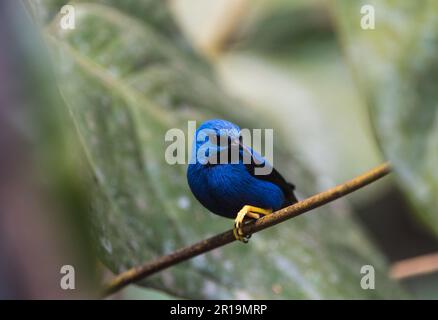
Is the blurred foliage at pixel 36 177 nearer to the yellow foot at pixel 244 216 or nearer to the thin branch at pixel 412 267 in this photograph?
the yellow foot at pixel 244 216

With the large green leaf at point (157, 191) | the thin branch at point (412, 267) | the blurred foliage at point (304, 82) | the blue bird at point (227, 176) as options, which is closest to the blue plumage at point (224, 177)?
the blue bird at point (227, 176)

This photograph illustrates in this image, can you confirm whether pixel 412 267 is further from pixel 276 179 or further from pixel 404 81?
pixel 276 179

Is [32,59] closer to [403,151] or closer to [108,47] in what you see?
[108,47]

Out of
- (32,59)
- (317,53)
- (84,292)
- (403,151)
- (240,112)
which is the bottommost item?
(84,292)

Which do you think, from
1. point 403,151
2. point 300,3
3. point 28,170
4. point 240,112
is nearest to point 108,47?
point 240,112

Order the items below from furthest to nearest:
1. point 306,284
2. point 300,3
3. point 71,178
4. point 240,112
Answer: point 300,3
point 240,112
point 306,284
point 71,178

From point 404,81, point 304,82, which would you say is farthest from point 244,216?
point 304,82
